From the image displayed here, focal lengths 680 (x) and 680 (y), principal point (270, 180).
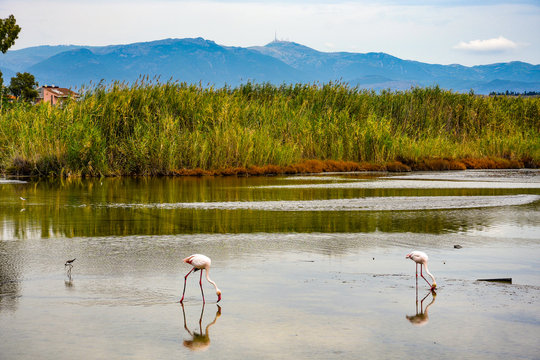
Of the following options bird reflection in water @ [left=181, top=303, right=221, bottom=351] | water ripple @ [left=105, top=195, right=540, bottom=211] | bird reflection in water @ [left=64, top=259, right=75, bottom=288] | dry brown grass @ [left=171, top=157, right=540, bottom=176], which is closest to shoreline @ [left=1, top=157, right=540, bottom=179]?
dry brown grass @ [left=171, top=157, right=540, bottom=176]

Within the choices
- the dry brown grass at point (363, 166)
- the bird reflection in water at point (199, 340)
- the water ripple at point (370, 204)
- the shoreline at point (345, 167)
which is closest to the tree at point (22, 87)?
the shoreline at point (345, 167)

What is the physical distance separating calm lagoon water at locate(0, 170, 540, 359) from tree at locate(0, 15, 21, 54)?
34.1 meters

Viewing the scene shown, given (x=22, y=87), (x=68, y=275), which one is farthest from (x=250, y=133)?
(x=22, y=87)

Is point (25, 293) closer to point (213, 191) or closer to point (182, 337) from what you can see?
point (182, 337)

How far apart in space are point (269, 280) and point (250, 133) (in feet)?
59.9

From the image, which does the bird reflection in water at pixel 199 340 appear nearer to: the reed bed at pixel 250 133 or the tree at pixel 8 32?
the reed bed at pixel 250 133

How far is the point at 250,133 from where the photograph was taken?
A: 2544 centimetres

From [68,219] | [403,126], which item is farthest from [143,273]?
[403,126]

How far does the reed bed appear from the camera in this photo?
23.6 m

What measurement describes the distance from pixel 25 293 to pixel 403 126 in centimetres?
2842

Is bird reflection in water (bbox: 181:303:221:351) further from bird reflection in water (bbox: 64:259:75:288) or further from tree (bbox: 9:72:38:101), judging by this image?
tree (bbox: 9:72:38:101)

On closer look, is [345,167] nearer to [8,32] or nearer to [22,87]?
[8,32]

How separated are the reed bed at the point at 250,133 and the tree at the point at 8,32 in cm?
1859

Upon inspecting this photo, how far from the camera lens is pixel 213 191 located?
18000 mm
